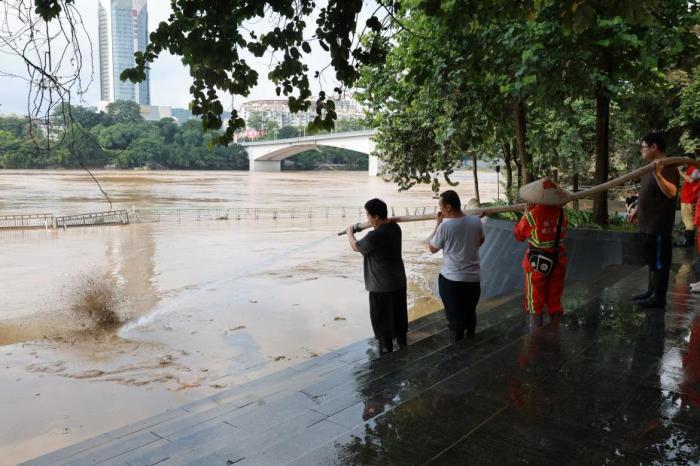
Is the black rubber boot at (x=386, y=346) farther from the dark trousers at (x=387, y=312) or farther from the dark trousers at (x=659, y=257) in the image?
the dark trousers at (x=659, y=257)

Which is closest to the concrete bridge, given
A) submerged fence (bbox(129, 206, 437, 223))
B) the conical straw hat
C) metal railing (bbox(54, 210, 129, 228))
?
submerged fence (bbox(129, 206, 437, 223))

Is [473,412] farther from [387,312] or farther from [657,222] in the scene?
[657,222]

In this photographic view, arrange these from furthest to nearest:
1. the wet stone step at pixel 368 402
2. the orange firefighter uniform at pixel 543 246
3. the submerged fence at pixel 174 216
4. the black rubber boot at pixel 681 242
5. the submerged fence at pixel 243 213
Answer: the submerged fence at pixel 243 213 < the submerged fence at pixel 174 216 < the black rubber boot at pixel 681 242 < the orange firefighter uniform at pixel 543 246 < the wet stone step at pixel 368 402

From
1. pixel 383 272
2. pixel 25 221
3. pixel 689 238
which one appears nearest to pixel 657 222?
pixel 383 272

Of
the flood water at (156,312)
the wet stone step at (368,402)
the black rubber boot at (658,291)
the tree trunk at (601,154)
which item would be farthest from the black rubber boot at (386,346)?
the tree trunk at (601,154)

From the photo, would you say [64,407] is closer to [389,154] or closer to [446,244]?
[446,244]

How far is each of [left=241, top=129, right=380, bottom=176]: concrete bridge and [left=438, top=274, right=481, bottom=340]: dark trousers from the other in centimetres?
4083

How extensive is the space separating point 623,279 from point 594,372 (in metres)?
3.28

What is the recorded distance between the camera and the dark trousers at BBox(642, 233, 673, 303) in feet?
15.0

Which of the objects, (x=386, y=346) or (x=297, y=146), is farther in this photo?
(x=297, y=146)

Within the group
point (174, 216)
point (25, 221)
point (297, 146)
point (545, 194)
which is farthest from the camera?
point (297, 146)

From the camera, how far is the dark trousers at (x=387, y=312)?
449 cm

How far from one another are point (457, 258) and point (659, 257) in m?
1.67

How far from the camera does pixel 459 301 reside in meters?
4.37
